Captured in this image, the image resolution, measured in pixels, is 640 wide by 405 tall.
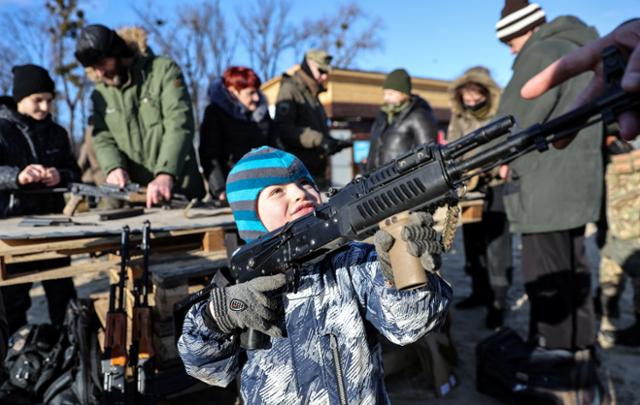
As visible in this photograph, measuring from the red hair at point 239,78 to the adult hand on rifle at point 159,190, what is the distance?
1627mm

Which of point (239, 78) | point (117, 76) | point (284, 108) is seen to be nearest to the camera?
point (117, 76)

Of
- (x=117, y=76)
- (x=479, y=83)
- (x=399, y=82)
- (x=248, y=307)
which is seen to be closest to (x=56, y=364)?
(x=248, y=307)

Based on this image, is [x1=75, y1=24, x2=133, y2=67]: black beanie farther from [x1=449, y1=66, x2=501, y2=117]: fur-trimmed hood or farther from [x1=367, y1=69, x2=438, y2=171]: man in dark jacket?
[x1=449, y1=66, x2=501, y2=117]: fur-trimmed hood

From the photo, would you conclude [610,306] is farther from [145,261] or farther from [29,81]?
[29,81]

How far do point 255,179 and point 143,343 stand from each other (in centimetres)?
135

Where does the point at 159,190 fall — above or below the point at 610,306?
above

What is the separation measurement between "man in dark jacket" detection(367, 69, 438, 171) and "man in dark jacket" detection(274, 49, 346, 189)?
1.93ft

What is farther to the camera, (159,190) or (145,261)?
(159,190)

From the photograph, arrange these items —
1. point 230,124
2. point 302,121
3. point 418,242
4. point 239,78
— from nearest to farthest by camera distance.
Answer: point 418,242
point 230,124
point 239,78
point 302,121

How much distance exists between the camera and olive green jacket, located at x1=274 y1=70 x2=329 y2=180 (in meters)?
4.89

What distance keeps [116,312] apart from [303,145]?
295 cm

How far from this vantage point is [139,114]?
13.2 feet

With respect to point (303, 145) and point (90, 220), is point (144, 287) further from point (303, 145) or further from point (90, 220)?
point (303, 145)

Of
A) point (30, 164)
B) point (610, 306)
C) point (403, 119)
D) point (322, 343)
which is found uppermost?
point (403, 119)
